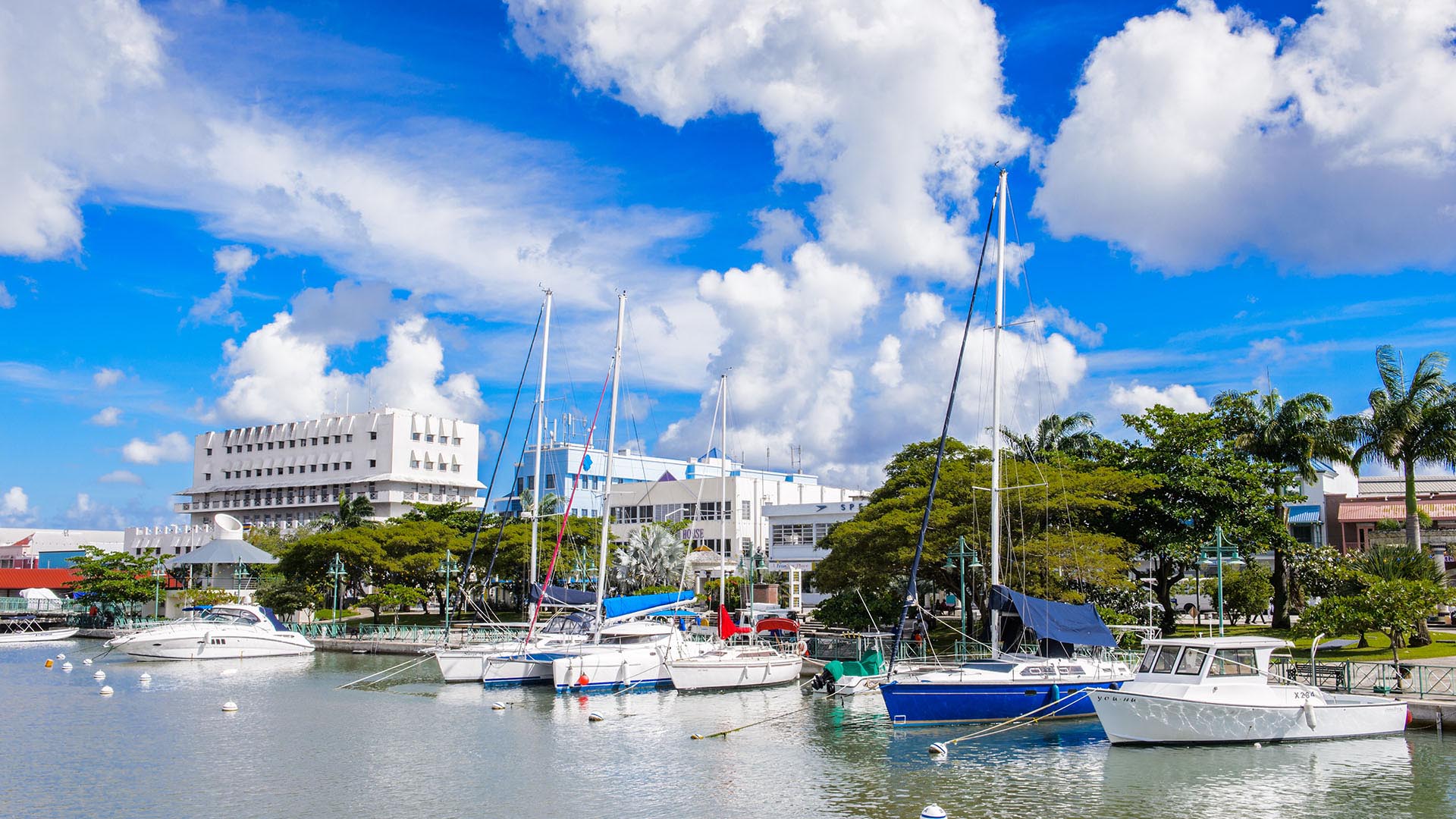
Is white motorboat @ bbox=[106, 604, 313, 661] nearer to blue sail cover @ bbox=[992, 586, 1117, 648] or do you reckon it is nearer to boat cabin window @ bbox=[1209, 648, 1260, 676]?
blue sail cover @ bbox=[992, 586, 1117, 648]

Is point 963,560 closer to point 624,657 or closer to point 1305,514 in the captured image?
point 624,657

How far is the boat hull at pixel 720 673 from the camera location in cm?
4062

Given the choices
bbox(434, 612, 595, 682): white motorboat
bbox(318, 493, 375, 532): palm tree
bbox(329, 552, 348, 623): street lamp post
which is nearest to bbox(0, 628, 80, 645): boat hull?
bbox(329, 552, 348, 623): street lamp post

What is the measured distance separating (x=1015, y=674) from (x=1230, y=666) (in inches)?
224

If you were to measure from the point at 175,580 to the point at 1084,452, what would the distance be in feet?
241

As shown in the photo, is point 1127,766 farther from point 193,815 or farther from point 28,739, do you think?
point 28,739

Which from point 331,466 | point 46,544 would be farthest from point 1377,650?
point 46,544

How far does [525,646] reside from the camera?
44250 millimetres

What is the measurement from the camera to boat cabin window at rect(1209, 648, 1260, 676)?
2841cm

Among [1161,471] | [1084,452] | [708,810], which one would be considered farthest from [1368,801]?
[1084,452]

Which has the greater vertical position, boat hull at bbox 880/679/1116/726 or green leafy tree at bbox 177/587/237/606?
green leafy tree at bbox 177/587/237/606

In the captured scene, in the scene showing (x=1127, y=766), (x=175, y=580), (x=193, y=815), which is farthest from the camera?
(x=175, y=580)

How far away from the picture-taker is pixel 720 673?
4100cm

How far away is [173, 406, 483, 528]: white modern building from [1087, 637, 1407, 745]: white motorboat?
108180mm
